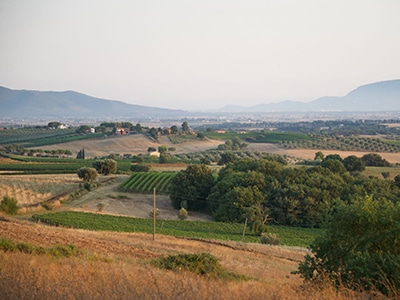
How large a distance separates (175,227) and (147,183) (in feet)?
59.6

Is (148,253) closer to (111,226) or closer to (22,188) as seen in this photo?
(111,226)

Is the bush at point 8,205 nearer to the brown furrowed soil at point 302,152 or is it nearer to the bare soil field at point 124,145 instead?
the bare soil field at point 124,145

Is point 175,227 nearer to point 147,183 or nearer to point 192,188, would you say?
point 192,188

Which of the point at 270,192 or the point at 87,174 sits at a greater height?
the point at 87,174

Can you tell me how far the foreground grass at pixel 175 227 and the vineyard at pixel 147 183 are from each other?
12.7 m

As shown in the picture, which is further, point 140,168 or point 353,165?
point 140,168

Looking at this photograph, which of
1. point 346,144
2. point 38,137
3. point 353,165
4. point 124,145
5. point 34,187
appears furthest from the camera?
point 38,137

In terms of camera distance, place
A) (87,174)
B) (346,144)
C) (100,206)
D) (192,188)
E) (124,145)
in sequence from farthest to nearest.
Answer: (124,145) → (346,144) → (87,174) → (192,188) → (100,206)

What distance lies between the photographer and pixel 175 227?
37781 mm

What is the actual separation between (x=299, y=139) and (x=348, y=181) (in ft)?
213

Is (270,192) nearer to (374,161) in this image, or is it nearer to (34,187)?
(34,187)

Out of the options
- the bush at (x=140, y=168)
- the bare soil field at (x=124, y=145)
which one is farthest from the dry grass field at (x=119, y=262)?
the bare soil field at (x=124, y=145)

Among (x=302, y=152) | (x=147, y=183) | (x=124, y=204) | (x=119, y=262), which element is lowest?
(x=302, y=152)

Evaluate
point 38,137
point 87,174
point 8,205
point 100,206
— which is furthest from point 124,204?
point 38,137
